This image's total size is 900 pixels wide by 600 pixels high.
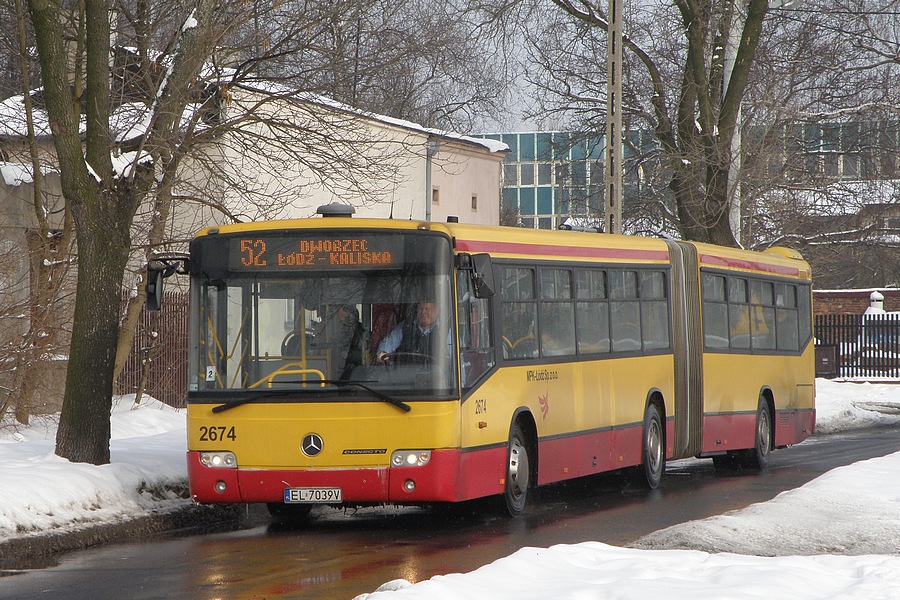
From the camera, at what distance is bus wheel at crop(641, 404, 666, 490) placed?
15742 millimetres

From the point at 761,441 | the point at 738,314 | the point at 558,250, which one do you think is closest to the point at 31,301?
the point at 558,250

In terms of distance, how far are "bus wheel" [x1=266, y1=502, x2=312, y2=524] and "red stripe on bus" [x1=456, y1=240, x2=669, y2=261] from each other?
2871 mm

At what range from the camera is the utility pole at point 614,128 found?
70.5 ft

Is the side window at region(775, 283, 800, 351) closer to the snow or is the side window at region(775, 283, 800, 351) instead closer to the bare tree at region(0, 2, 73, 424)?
the snow

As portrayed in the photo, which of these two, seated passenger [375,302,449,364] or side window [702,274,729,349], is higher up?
side window [702,274,729,349]

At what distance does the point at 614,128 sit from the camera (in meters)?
22.1

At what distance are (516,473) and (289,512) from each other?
2.15 m

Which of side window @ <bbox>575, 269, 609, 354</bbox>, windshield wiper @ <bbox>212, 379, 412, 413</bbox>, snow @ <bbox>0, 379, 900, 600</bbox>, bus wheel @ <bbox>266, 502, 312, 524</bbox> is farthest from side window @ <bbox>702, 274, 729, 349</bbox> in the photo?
windshield wiper @ <bbox>212, 379, 412, 413</bbox>

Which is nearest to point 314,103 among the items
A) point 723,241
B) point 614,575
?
point 614,575

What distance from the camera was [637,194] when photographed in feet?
118

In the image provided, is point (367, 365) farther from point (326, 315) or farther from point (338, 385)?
point (326, 315)

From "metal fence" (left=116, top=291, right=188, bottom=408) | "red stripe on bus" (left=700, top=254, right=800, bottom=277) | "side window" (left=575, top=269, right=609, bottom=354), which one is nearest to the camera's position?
"side window" (left=575, top=269, right=609, bottom=354)

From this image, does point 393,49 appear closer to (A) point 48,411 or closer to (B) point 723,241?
(A) point 48,411

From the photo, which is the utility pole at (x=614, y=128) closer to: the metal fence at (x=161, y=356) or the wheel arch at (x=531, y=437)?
the metal fence at (x=161, y=356)
